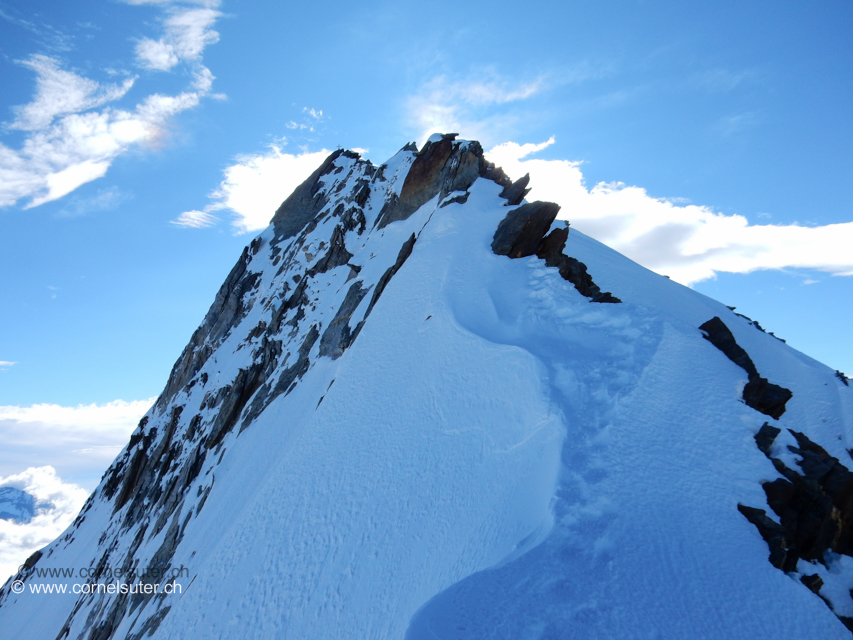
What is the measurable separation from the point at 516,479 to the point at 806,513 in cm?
587

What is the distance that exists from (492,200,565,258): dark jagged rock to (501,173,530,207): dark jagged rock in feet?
15.2

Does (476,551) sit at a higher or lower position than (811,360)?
lower

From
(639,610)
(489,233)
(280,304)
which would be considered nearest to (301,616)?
(639,610)

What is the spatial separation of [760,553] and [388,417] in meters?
8.81

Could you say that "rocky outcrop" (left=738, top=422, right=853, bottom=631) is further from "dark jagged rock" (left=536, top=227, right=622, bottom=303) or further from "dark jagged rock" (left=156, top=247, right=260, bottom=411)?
"dark jagged rock" (left=156, top=247, right=260, bottom=411)

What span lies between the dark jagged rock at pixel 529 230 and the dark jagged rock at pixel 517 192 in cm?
463

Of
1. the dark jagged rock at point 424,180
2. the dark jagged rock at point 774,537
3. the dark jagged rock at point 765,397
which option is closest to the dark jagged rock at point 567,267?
the dark jagged rock at point 765,397

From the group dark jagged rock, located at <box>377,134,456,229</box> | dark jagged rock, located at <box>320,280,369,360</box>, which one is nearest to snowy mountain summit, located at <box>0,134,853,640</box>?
dark jagged rock, located at <box>320,280,369,360</box>

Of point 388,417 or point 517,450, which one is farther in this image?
point 388,417

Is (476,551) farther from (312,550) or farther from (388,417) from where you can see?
(388,417)

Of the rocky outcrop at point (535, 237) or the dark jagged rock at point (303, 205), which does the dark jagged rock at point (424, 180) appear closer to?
the rocky outcrop at point (535, 237)

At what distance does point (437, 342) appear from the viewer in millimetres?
14000

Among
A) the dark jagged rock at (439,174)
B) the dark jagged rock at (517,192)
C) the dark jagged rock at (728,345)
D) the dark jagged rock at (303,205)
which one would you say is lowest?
the dark jagged rock at (728,345)

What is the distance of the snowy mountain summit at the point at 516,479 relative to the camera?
6793 millimetres
